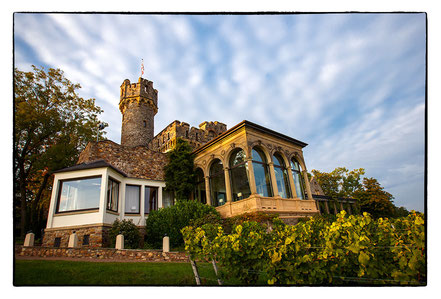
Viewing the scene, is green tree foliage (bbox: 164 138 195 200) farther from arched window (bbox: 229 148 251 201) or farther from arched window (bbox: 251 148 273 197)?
arched window (bbox: 251 148 273 197)

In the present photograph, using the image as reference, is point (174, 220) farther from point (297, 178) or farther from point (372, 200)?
point (372, 200)

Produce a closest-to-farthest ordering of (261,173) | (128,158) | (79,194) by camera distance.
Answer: (79,194), (261,173), (128,158)

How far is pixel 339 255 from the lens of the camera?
283cm

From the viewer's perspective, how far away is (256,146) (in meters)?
11.4

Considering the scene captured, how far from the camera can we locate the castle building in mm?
8742

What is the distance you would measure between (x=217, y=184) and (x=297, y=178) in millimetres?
4598

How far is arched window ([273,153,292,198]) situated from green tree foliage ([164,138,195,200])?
4714mm

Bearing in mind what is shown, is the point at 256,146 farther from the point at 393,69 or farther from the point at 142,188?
the point at 393,69

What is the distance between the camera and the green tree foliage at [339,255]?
2.56 metres

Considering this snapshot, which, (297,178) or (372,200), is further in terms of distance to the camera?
(372,200)

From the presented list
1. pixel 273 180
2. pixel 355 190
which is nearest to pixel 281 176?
pixel 273 180

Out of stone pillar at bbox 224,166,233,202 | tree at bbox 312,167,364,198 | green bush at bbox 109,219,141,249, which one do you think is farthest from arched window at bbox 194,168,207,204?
tree at bbox 312,167,364,198

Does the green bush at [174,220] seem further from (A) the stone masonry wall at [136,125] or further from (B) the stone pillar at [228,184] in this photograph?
(A) the stone masonry wall at [136,125]

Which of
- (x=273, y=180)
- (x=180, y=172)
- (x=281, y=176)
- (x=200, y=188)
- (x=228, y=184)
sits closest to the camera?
(x=273, y=180)
